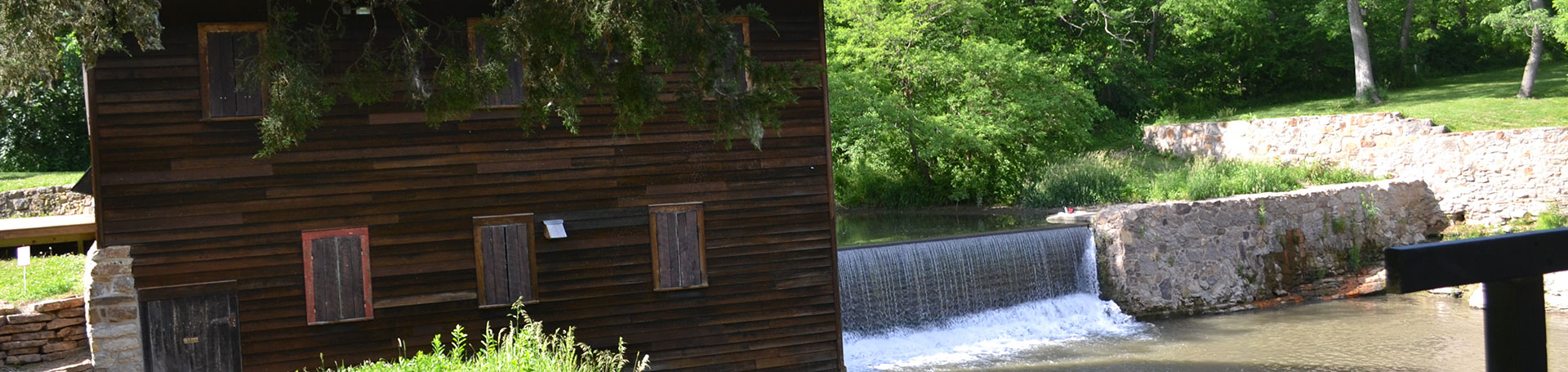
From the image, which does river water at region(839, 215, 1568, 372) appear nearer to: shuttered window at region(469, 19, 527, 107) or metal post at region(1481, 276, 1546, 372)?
shuttered window at region(469, 19, 527, 107)

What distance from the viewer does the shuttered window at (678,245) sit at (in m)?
11.8

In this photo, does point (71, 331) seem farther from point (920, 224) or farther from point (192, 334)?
point (920, 224)

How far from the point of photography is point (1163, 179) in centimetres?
2095

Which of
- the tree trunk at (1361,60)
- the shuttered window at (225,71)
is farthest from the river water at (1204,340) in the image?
the tree trunk at (1361,60)

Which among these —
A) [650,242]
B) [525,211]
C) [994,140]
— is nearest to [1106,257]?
[994,140]

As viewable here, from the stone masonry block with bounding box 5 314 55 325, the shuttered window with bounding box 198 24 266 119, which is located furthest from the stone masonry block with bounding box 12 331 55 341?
the shuttered window with bounding box 198 24 266 119

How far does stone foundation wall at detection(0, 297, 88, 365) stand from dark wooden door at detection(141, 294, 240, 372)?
165 centimetres

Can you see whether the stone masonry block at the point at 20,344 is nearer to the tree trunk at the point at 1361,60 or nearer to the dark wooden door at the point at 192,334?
the dark wooden door at the point at 192,334

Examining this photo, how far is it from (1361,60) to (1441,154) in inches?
269

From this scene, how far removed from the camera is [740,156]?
12023mm

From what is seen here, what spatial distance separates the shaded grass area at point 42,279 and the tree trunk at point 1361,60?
2430 cm

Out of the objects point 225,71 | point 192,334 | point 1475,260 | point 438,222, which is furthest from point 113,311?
point 1475,260

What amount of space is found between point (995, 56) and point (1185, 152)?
447 centimetres

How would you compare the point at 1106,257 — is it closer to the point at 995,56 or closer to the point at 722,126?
the point at 995,56
